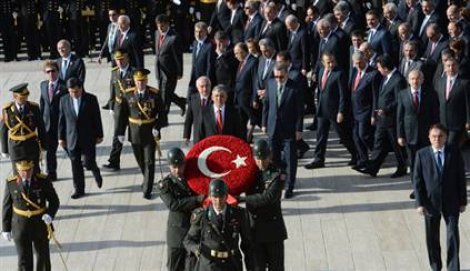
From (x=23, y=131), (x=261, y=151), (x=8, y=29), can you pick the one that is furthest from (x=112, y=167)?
(x=8, y=29)

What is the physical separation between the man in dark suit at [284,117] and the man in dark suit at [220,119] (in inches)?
28.7

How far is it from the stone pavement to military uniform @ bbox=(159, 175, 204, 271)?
1455mm

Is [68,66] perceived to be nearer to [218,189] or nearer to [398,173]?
[398,173]

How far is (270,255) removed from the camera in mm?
11086

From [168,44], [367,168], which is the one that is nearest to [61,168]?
[168,44]

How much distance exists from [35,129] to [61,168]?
189cm

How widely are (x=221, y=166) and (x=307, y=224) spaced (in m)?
3.15

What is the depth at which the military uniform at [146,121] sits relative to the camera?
577 inches

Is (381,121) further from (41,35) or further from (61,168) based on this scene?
(41,35)

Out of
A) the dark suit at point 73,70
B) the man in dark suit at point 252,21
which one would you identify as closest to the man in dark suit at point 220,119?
the dark suit at point 73,70

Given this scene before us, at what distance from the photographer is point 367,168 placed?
15445 millimetres

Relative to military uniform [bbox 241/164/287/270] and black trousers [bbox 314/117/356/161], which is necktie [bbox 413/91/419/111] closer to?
black trousers [bbox 314/117/356/161]

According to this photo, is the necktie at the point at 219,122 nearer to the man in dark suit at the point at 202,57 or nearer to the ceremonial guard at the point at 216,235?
the man in dark suit at the point at 202,57

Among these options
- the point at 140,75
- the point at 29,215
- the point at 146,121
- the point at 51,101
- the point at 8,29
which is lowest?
the point at 8,29
